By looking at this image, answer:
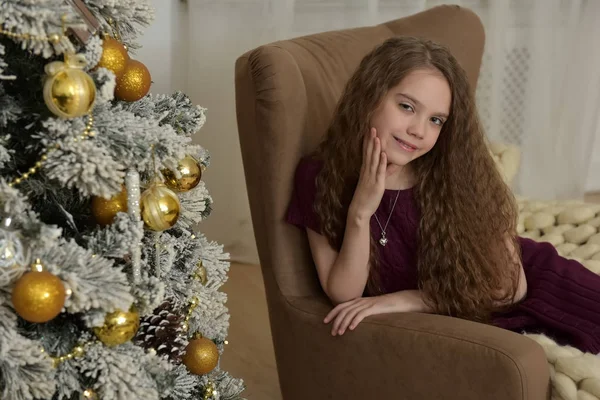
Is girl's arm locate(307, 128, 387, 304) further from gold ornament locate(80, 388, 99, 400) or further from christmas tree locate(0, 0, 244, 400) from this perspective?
gold ornament locate(80, 388, 99, 400)

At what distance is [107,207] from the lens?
38.8 inches

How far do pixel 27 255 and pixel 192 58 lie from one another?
1762 millimetres

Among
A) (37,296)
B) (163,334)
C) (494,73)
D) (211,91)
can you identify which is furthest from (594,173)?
(37,296)

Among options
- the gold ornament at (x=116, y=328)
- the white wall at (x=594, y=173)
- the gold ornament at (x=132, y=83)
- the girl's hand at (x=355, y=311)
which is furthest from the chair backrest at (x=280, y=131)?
the white wall at (x=594, y=173)

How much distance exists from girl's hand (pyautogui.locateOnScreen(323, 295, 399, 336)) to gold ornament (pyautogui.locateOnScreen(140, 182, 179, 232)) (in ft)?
1.35

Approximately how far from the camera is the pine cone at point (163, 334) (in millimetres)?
1046

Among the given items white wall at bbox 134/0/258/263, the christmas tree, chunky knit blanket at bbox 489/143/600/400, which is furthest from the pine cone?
white wall at bbox 134/0/258/263

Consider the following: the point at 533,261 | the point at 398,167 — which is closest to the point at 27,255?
the point at 398,167

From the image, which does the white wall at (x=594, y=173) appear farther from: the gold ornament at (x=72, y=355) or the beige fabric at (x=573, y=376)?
the gold ornament at (x=72, y=355)

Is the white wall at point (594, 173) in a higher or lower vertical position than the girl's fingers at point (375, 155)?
lower

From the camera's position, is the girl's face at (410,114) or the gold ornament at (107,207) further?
the girl's face at (410,114)

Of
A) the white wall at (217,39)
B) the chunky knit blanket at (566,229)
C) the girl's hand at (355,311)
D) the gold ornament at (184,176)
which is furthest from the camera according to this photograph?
the white wall at (217,39)

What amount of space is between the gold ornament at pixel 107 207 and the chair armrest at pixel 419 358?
1.63ft

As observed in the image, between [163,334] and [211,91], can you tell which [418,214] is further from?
[211,91]
